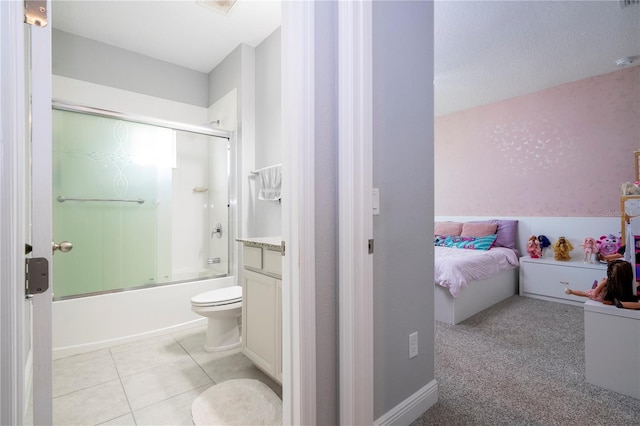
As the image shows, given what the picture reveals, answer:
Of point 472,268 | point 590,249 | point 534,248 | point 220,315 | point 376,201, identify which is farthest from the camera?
point 534,248

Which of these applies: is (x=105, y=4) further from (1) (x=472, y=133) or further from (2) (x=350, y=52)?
(1) (x=472, y=133)

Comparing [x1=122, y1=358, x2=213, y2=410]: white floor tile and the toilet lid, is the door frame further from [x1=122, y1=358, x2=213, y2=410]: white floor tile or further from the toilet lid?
Result: the toilet lid

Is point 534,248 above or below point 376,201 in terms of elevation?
below

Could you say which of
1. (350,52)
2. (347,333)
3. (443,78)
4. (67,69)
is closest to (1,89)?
(350,52)

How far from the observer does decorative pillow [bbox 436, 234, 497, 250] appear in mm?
3812

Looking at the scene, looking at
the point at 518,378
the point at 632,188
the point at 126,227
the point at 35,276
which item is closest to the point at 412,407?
the point at 518,378

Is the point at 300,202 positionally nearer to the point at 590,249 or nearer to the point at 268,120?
the point at 268,120

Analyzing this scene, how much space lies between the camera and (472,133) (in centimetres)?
442

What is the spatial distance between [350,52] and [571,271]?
12.1 feet

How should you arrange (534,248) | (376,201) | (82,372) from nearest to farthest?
(376,201) → (82,372) → (534,248)

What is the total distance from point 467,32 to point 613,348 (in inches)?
101

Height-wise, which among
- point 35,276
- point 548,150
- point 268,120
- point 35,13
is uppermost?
point 268,120

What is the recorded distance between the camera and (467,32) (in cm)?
265

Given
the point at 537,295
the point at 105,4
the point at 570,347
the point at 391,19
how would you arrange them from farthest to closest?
1. the point at 537,295
2. the point at 105,4
3. the point at 570,347
4. the point at 391,19
